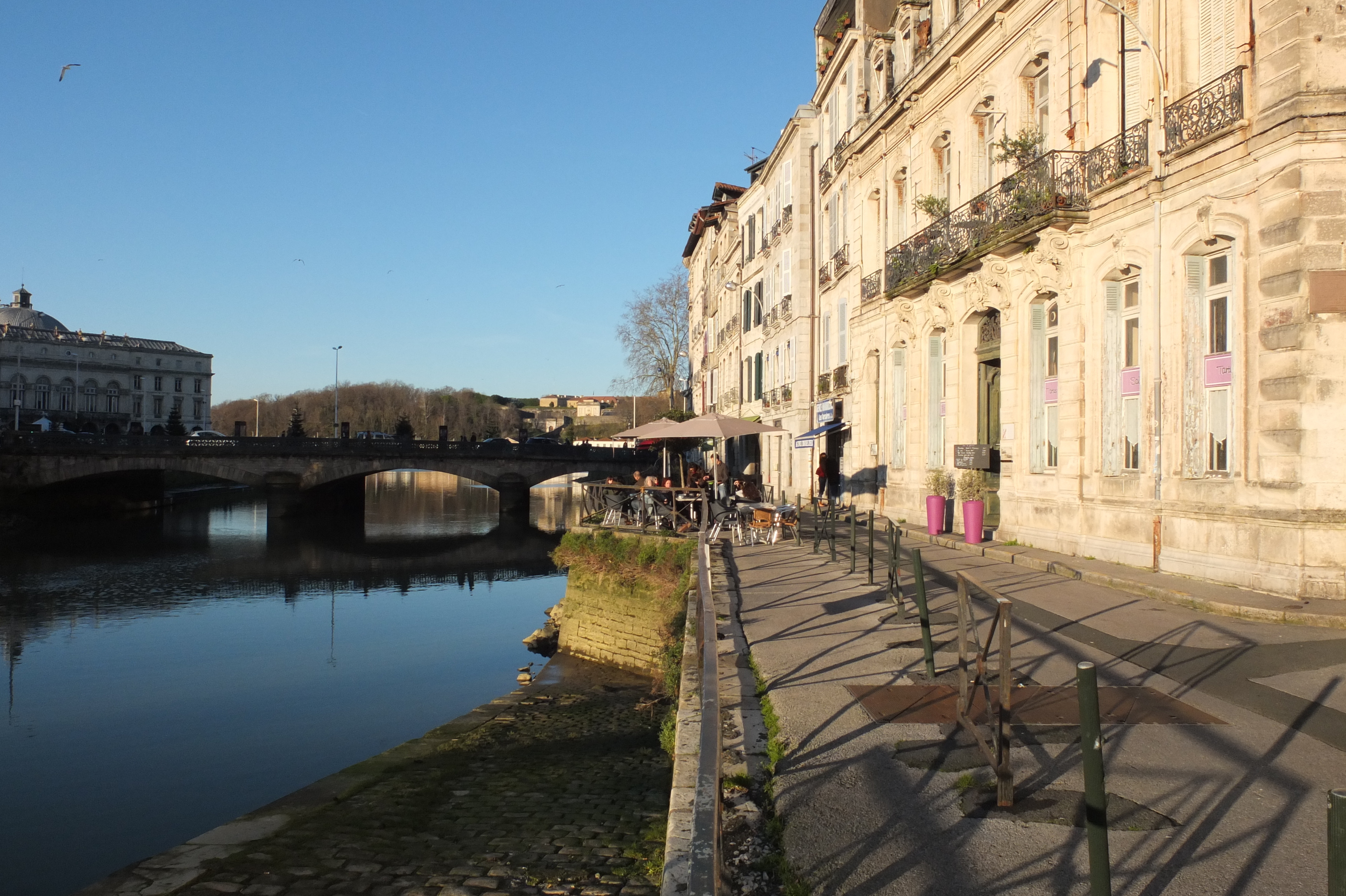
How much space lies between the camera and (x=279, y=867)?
26.7ft

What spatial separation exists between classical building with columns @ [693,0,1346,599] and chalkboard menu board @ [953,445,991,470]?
2.60 ft

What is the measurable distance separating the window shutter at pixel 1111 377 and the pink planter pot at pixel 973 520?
3.02 meters

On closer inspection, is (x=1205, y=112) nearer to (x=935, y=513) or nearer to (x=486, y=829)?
(x=935, y=513)

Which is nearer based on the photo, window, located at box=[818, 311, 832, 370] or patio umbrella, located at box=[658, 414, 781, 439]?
patio umbrella, located at box=[658, 414, 781, 439]

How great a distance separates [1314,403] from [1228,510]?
1505 millimetres

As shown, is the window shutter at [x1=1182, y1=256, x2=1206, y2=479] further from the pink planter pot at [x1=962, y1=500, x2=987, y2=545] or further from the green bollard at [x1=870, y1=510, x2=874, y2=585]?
the pink planter pot at [x1=962, y1=500, x2=987, y2=545]

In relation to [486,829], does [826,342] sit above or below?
above

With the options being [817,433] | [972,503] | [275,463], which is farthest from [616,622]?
[275,463]

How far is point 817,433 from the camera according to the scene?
26703mm

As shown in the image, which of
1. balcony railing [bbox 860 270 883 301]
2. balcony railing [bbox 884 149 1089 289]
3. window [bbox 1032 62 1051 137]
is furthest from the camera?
balcony railing [bbox 860 270 883 301]

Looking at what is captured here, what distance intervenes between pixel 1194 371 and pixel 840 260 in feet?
52.3

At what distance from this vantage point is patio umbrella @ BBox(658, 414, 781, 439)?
19281mm

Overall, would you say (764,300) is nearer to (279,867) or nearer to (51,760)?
(51,760)

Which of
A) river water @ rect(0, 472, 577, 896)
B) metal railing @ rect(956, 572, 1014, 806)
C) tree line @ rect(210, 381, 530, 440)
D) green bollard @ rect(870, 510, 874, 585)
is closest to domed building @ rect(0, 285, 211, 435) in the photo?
tree line @ rect(210, 381, 530, 440)
